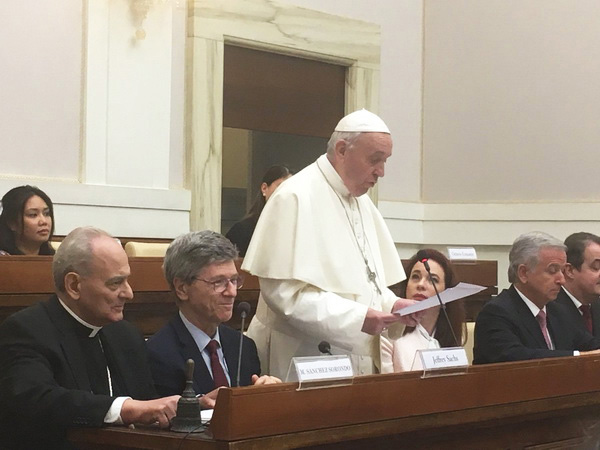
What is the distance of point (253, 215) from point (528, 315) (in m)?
2.15

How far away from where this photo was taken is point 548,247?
4660 mm

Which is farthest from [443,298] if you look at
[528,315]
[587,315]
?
[587,315]

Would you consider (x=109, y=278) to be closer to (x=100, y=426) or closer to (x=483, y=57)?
(x=100, y=426)

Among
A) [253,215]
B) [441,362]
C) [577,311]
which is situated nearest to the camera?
[441,362]

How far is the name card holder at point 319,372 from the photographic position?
265 cm

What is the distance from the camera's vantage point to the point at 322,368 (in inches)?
108

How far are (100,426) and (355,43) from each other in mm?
5799

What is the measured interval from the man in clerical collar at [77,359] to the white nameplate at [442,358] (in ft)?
2.55

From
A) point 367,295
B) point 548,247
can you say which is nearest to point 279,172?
point 548,247

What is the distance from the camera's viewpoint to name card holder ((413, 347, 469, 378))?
3.07m

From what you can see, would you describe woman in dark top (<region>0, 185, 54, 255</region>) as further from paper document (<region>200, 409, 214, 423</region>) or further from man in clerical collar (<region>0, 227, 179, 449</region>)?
paper document (<region>200, 409, 214, 423</region>)

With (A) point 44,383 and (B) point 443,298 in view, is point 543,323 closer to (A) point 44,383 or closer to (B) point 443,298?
(B) point 443,298

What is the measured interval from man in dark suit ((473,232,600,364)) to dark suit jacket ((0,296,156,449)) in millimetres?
1801

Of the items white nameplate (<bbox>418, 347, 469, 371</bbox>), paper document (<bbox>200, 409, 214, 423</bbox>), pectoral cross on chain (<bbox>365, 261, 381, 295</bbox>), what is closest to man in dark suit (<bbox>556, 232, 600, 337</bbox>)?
pectoral cross on chain (<bbox>365, 261, 381, 295</bbox>)
